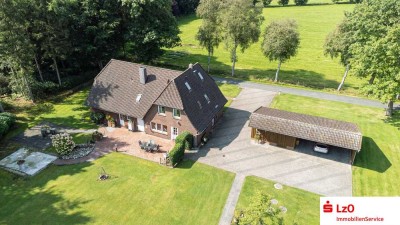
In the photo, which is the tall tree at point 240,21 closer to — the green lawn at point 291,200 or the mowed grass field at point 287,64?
the mowed grass field at point 287,64

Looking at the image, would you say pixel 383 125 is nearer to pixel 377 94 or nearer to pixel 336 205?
pixel 377 94

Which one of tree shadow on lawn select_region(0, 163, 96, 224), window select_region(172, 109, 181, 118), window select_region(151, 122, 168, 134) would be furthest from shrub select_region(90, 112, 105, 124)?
window select_region(172, 109, 181, 118)

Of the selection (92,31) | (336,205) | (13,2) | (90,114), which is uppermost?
(13,2)

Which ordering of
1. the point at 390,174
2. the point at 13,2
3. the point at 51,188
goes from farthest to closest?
1. the point at 13,2
2. the point at 390,174
3. the point at 51,188

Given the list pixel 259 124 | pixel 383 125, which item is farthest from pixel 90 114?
pixel 383 125

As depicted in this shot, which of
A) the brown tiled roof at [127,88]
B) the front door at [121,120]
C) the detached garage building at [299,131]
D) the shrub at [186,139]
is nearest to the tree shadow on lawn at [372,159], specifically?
the detached garage building at [299,131]

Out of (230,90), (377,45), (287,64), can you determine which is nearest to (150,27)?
(230,90)

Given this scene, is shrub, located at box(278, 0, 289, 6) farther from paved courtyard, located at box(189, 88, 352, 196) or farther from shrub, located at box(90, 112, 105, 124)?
shrub, located at box(90, 112, 105, 124)
